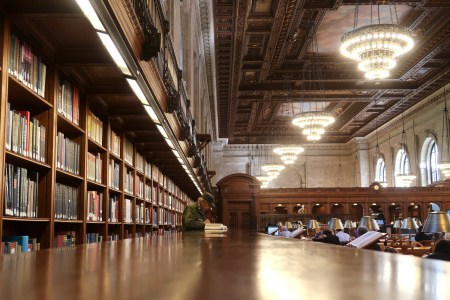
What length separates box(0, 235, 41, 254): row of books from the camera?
3260 mm

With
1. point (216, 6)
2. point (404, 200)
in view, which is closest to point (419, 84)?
point (404, 200)

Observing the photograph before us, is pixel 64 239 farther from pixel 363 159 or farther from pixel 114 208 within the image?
pixel 363 159

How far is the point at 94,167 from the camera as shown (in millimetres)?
5223

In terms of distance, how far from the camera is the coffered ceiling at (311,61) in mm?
12915

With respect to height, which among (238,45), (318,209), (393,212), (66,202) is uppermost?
(238,45)

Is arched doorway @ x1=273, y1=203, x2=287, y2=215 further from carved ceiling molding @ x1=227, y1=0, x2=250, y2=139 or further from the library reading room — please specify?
carved ceiling molding @ x1=227, y1=0, x2=250, y2=139

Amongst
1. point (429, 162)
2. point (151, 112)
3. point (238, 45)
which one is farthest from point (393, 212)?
point (151, 112)

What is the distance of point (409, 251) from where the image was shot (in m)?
9.41

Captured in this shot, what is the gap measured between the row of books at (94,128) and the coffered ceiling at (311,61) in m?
7.59

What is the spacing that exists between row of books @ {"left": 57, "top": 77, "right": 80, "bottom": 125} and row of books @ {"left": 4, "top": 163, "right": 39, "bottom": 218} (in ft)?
2.25

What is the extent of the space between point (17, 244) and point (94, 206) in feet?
6.08

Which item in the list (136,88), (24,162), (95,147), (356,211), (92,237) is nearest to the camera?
(24,162)

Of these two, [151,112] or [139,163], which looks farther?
[139,163]

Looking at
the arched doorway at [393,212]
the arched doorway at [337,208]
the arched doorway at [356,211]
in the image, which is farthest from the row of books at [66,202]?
the arched doorway at [356,211]
